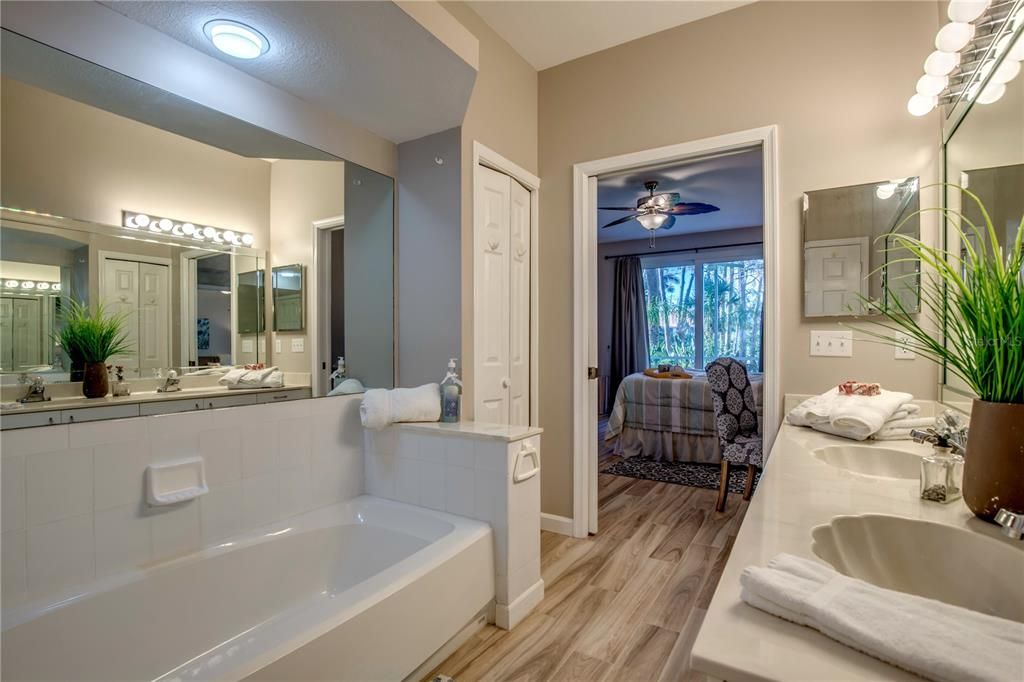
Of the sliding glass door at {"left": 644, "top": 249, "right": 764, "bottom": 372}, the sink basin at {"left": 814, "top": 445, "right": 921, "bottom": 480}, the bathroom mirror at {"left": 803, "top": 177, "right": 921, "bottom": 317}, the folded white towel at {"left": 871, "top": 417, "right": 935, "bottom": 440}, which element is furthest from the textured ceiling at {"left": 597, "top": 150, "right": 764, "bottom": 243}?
the sink basin at {"left": 814, "top": 445, "right": 921, "bottom": 480}

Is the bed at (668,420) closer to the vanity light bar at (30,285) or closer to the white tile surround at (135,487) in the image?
the white tile surround at (135,487)

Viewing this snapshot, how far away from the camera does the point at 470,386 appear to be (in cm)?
240

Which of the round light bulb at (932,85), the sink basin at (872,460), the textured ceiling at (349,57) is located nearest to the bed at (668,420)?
the sink basin at (872,460)

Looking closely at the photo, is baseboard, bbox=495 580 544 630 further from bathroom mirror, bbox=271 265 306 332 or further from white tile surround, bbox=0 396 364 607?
bathroom mirror, bbox=271 265 306 332

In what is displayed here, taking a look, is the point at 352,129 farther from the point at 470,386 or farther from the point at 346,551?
the point at 346,551

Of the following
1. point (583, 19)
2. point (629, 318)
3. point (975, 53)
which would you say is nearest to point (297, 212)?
point (583, 19)

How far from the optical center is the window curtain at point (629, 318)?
24.2ft

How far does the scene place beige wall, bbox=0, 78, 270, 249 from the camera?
135 centimetres

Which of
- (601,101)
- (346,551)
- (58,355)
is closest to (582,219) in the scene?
(601,101)

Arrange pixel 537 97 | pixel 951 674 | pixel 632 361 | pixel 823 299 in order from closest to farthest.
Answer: pixel 951 674
pixel 823 299
pixel 537 97
pixel 632 361

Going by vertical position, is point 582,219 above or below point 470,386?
above

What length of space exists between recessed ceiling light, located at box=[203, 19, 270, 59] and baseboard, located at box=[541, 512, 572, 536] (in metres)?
2.64

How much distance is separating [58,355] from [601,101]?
8.83ft

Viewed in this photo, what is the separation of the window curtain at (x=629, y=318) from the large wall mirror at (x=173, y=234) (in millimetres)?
5550
